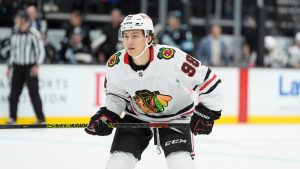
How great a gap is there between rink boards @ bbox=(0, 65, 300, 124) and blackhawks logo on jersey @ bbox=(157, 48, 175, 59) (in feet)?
15.7

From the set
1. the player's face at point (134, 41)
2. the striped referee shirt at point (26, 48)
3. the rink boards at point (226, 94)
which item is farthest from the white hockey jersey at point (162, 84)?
the rink boards at point (226, 94)

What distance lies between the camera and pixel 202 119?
147 inches

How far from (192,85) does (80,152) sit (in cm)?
249

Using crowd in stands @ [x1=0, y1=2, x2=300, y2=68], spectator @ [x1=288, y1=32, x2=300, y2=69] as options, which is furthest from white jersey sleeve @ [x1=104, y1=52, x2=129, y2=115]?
spectator @ [x1=288, y1=32, x2=300, y2=69]

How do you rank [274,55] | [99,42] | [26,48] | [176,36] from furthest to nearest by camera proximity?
[274,55] < [99,42] < [176,36] < [26,48]

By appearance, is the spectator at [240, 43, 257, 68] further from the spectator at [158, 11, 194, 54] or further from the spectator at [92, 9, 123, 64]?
the spectator at [92, 9, 123, 64]

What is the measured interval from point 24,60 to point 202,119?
→ 186 inches

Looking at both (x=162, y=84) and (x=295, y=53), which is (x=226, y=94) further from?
(x=162, y=84)

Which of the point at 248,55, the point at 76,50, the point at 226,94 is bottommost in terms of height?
the point at 226,94

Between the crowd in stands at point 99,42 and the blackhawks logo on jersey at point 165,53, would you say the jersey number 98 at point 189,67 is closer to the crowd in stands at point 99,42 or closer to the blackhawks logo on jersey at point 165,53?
the blackhawks logo on jersey at point 165,53

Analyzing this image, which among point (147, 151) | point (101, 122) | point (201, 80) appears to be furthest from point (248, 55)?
point (101, 122)

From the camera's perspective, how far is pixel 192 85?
3781 mm

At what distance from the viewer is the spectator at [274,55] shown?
10752mm

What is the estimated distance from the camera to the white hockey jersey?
373cm
